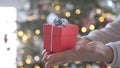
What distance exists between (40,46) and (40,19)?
8.9 inches

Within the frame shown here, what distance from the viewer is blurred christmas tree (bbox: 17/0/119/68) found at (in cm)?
195

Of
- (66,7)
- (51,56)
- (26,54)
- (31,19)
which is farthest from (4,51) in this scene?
(51,56)

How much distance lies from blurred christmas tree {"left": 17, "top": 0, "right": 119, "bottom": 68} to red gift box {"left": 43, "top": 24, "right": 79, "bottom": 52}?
1.18 m

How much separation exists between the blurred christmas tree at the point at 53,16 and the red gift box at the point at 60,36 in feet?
3.87

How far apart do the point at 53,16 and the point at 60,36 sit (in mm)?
1233

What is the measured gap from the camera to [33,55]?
2.04 m

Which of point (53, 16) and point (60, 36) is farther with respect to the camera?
point (53, 16)

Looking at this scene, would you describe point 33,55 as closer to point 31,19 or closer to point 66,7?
point 31,19

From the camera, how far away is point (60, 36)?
2.35 ft

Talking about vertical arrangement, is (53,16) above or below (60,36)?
below

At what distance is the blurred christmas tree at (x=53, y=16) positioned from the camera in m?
1.95

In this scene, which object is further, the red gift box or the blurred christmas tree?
the blurred christmas tree

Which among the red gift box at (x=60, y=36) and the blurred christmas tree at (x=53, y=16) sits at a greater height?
the red gift box at (x=60, y=36)

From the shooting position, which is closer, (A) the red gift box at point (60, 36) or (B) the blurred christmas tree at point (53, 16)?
(A) the red gift box at point (60, 36)
